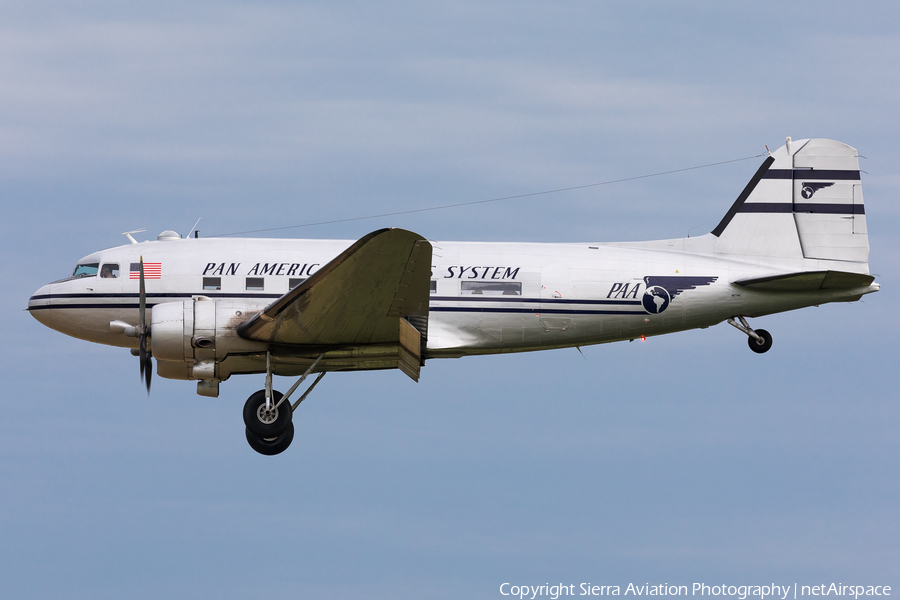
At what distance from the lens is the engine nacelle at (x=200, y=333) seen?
56.4ft

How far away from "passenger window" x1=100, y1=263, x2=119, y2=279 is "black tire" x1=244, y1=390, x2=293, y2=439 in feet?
12.4

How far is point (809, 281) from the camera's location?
749 inches

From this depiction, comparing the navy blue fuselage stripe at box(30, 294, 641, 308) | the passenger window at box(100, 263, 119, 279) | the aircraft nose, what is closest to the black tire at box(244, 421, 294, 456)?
the navy blue fuselage stripe at box(30, 294, 641, 308)

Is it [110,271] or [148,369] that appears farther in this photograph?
[110,271]

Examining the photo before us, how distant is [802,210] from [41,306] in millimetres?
14451

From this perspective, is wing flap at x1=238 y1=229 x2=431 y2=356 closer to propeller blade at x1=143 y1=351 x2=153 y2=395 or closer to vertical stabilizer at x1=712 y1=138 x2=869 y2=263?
propeller blade at x1=143 y1=351 x2=153 y2=395

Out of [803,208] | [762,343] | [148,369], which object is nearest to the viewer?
[148,369]

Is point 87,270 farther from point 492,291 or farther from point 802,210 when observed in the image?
point 802,210

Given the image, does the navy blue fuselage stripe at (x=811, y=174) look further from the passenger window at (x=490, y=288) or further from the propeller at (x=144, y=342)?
the propeller at (x=144, y=342)

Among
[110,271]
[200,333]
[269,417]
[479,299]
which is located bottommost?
[269,417]

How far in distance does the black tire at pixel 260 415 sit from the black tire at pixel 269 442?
13cm

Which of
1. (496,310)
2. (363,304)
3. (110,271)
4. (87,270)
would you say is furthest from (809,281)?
(87,270)

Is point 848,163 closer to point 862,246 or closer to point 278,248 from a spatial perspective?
point 862,246

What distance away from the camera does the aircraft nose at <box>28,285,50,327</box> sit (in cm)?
1925
